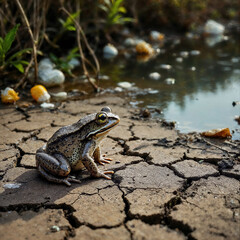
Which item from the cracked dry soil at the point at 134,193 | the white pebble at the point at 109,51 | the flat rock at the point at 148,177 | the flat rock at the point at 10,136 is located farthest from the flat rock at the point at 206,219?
the white pebble at the point at 109,51

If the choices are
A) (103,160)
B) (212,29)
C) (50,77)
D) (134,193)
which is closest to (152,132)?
(103,160)

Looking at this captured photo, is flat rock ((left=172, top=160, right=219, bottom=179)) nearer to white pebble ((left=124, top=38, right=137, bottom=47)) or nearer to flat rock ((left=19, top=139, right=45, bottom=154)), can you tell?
flat rock ((left=19, top=139, right=45, bottom=154))

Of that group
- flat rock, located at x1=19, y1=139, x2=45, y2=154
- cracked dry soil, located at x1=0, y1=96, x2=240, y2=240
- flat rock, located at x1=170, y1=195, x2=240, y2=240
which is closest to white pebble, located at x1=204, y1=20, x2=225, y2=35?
cracked dry soil, located at x1=0, y1=96, x2=240, y2=240

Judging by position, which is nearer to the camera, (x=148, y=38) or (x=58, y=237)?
(x=58, y=237)

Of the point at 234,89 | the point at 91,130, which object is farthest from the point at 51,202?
the point at 234,89

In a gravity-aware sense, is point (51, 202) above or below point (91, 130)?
below

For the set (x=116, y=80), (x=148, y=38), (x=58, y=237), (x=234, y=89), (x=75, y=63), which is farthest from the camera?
(x=148, y=38)

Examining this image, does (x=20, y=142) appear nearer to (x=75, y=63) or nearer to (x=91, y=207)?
(x=91, y=207)

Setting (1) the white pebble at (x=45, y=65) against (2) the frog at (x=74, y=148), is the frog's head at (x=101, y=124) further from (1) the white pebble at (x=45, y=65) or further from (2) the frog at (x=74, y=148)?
(1) the white pebble at (x=45, y=65)
